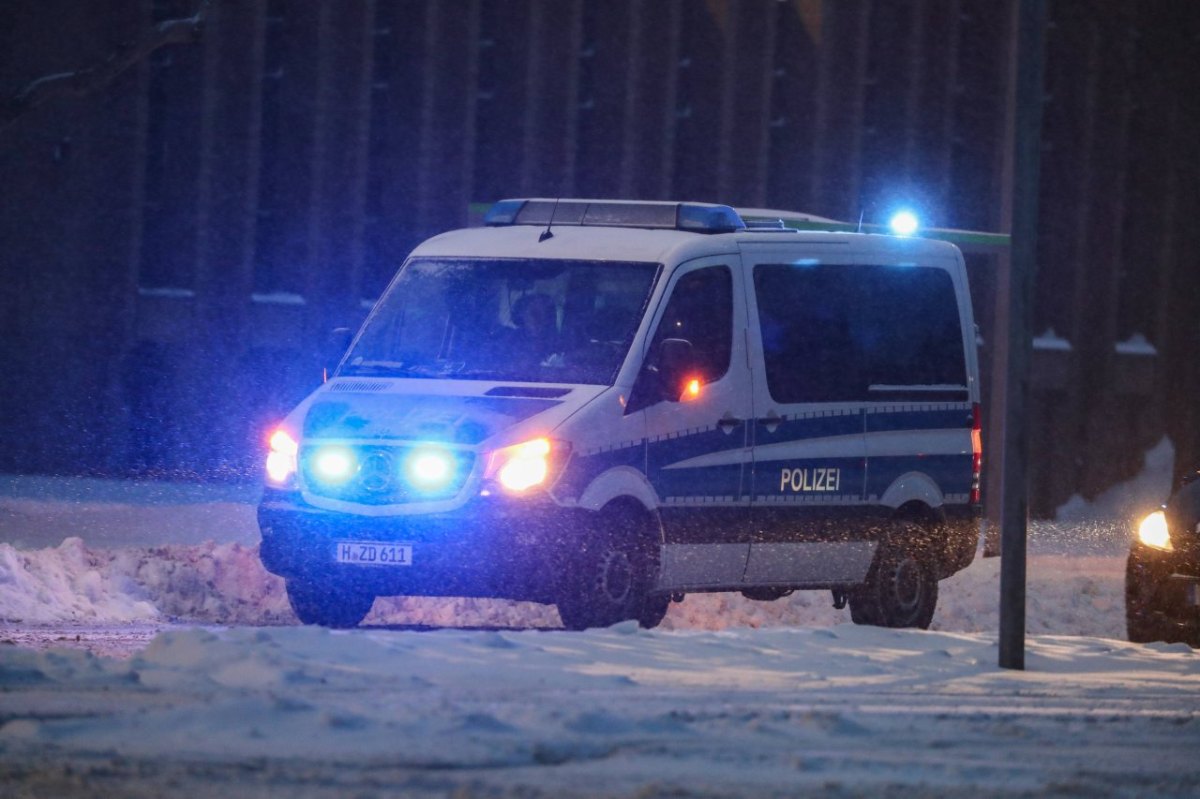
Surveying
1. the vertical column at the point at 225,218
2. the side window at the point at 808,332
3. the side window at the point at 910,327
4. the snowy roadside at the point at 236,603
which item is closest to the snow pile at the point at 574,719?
the side window at the point at 808,332

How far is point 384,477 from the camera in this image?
11156 mm

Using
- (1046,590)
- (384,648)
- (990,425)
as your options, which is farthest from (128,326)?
(384,648)

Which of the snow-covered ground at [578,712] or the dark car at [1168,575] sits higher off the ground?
the dark car at [1168,575]

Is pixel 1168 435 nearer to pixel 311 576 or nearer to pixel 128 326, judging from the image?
pixel 128 326

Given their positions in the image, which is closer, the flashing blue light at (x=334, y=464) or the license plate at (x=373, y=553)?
the license plate at (x=373, y=553)

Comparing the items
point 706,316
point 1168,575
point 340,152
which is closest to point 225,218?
point 340,152

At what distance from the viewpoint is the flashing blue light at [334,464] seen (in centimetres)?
1126

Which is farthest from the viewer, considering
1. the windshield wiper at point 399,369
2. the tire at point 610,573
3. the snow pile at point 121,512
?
the snow pile at point 121,512

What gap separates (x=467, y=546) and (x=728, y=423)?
5.68 feet

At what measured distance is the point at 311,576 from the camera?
11.4 metres

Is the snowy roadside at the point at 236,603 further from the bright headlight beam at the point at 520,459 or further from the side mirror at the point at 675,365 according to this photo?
the bright headlight beam at the point at 520,459

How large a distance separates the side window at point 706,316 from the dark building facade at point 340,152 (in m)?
11.4

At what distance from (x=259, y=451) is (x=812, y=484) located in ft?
39.6

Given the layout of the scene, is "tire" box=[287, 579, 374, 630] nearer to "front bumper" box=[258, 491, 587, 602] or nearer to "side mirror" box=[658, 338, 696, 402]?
"front bumper" box=[258, 491, 587, 602]
